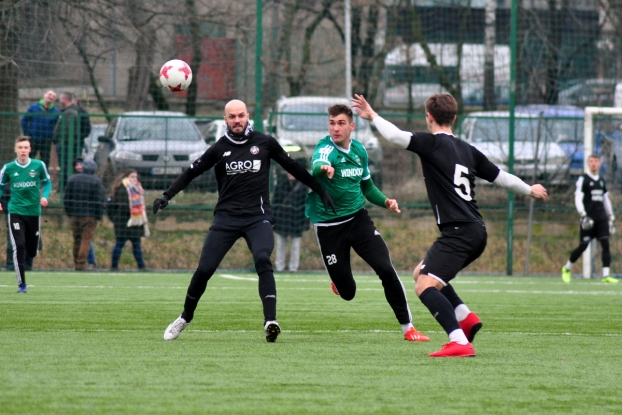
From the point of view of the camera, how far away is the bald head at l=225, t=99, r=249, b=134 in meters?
7.95

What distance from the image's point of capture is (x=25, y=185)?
13.2 meters

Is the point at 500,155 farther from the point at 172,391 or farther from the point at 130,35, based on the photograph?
the point at 172,391

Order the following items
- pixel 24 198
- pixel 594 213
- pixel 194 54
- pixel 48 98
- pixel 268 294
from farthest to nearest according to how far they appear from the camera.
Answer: pixel 194 54, pixel 48 98, pixel 594 213, pixel 24 198, pixel 268 294

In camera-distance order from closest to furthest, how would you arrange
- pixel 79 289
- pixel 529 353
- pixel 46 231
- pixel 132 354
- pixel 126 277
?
pixel 132 354 < pixel 529 353 < pixel 79 289 < pixel 126 277 < pixel 46 231

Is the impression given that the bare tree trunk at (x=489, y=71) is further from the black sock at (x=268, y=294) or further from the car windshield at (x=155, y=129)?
the black sock at (x=268, y=294)

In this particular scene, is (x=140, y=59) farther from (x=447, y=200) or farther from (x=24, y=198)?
(x=447, y=200)

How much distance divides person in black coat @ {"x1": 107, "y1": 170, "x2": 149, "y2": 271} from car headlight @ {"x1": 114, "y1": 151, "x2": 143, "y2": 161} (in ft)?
0.84

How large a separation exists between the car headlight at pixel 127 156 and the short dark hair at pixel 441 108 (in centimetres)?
1117

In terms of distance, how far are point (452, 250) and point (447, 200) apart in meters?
0.35

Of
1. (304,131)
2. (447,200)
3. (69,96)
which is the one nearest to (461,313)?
(447,200)

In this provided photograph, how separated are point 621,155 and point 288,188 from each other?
6059mm

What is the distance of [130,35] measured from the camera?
18.0 metres

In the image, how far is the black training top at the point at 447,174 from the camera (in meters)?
6.89

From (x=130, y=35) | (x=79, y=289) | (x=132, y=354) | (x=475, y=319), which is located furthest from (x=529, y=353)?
(x=130, y=35)
